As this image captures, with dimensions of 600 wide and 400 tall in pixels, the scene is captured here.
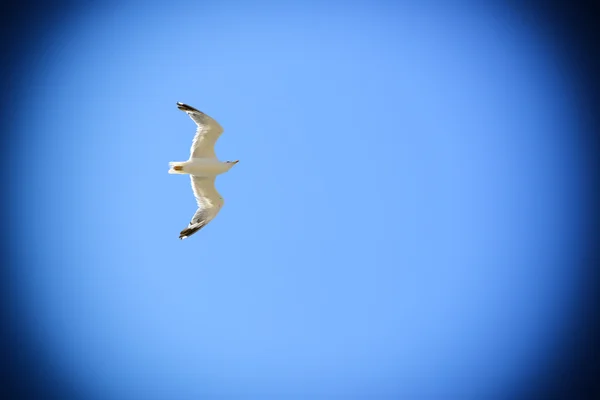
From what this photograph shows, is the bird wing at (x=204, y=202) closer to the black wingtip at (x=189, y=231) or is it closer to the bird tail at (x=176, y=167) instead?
the black wingtip at (x=189, y=231)

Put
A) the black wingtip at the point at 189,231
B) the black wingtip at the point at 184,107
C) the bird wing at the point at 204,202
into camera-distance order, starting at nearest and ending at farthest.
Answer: the black wingtip at the point at 184,107
the black wingtip at the point at 189,231
the bird wing at the point at 204,202

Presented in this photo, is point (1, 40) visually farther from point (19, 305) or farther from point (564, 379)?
point (564, 379)

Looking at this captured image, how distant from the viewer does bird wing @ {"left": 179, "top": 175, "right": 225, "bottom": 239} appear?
7.82m

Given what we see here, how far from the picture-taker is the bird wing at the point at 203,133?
23.5 ft

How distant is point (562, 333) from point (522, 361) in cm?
161

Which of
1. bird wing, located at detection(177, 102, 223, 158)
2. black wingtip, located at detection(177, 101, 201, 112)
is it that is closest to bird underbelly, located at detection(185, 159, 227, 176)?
bird wing, located at detection(177, 102, 223, 158)

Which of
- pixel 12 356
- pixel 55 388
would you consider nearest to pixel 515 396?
pixel 55 388

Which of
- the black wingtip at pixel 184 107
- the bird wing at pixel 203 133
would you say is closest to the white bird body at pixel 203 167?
the bird wing at pixel 203 133

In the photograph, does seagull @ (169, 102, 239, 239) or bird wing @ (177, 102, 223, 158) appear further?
seagull @ (169, 102, 239, 239)

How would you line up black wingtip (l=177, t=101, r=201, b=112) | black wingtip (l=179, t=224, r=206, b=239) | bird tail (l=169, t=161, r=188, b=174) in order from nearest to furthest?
1. black wingtip (l=177, t=101, r=201, b=112)
2. bird tail (l=169, t=161, r=188, b=174)
3. black wingtip (l=179, t=224, r=206, b=239)

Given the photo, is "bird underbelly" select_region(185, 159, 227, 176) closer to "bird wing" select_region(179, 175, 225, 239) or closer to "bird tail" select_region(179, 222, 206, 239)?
"bird wing" select_region(179, 175, 225, 239)

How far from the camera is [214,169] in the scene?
300 inches

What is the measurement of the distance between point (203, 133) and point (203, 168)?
548 mm

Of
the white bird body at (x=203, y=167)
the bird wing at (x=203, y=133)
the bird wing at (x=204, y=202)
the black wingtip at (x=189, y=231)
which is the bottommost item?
the black wingtip at (x=189, y=231)
